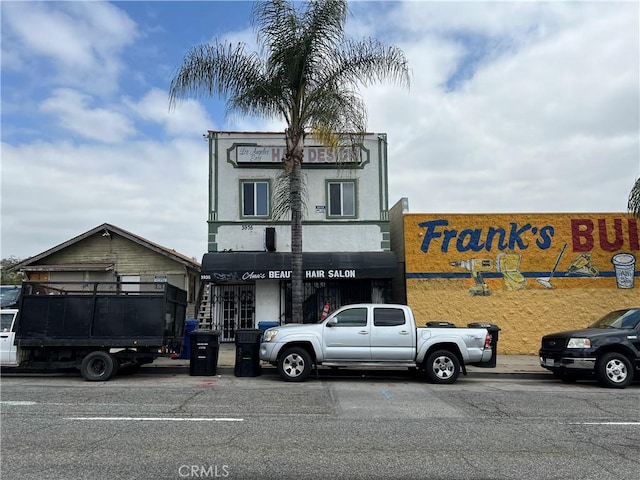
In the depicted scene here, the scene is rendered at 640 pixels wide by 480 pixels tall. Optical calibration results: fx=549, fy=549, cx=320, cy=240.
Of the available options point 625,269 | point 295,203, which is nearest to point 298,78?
point 295,203

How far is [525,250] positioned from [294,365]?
9.84 m

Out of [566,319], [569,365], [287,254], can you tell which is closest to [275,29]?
[287,254]

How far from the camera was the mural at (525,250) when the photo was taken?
18047 mm

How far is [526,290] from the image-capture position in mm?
18016

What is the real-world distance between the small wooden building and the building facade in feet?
28.6

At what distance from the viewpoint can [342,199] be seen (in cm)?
1967

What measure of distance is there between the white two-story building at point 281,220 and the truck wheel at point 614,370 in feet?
27.0

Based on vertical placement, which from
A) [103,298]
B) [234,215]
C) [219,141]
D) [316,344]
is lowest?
[316,344]

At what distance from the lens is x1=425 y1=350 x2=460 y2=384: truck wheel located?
479 inches

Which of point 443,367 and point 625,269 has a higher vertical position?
point 625,269

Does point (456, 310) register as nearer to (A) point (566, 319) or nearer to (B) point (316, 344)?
(A) point (566, 319)

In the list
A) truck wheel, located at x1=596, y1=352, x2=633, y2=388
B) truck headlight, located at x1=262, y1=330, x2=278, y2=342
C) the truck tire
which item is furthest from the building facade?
the truck tire

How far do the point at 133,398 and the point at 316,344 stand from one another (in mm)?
4081

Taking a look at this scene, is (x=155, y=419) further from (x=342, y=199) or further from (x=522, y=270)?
(x=522, y=270)
